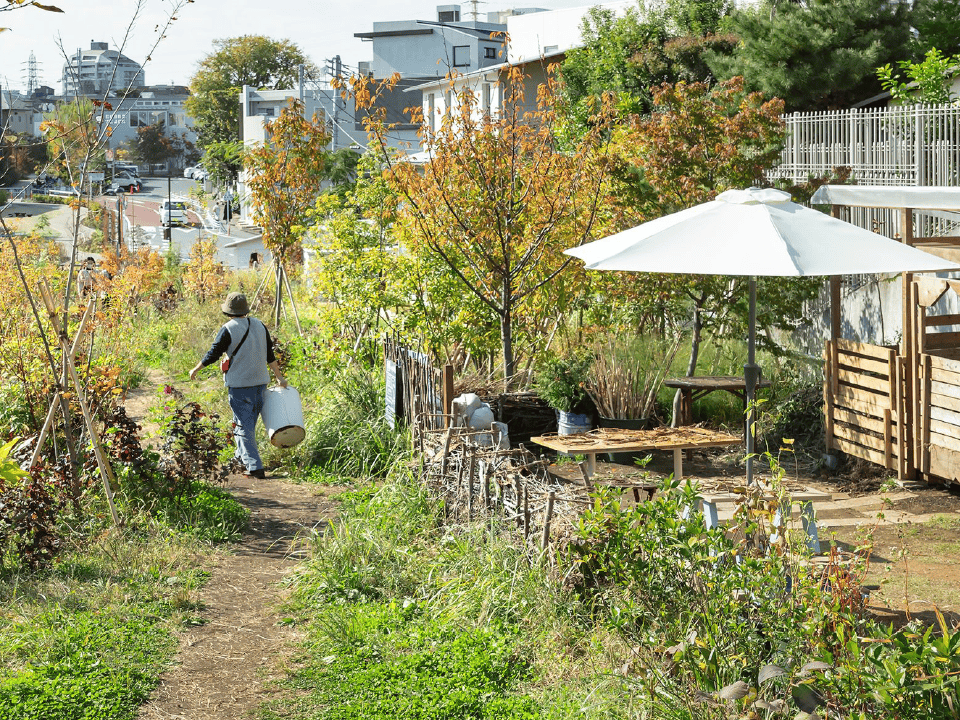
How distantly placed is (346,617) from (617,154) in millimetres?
7247

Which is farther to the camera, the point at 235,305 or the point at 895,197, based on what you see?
the point at 235,305

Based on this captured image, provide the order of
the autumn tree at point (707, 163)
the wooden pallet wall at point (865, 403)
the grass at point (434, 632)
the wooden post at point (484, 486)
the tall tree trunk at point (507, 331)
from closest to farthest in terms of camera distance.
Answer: the grass at point (434, 632) < the wooden post at point (484, 486) < the wooden pallet wall at point (865, 403) < the tall tree trunk at point (507, 331) < the autumn tree at point (707, 163)

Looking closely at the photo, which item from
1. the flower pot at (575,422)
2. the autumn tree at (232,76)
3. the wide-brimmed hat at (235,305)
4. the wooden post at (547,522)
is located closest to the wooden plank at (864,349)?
the flower pot at (575,422)

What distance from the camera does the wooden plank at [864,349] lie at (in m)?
9.08

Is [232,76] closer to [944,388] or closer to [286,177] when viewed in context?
[286,177]

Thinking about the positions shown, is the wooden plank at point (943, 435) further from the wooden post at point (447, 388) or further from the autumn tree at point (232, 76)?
the autumn tree at point (232, 76)

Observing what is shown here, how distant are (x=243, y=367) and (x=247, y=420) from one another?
1.54ft

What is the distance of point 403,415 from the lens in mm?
9711

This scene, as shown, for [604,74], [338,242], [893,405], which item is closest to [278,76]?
[604,74]

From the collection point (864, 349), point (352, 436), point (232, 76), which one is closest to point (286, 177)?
point (352, 436)

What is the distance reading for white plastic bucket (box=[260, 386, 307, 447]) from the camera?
9.09 meters

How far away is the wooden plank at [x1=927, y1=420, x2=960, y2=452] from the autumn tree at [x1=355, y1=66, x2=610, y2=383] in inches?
142

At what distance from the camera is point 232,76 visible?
2904 inches

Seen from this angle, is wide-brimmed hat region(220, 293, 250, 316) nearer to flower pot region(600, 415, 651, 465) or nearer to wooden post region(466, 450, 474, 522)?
flower pot region(600, 415, 651, 465)
